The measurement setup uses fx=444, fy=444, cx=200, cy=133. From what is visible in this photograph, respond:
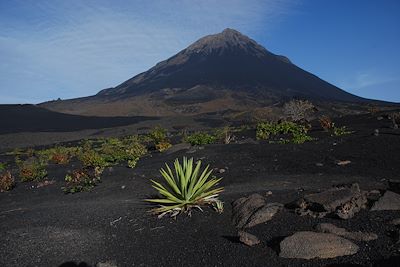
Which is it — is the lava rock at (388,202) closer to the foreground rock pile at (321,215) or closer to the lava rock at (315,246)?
the foreground rock pile at (321,215)

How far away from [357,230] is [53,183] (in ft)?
30.6

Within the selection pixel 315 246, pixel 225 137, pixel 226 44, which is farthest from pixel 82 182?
pixel 226 44

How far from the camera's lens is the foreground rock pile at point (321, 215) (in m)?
4.45

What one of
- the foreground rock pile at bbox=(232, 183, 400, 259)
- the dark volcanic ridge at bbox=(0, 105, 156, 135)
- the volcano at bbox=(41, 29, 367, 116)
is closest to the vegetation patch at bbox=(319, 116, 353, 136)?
the foreground rock pile at bbox=(232, 183, 400, 259)

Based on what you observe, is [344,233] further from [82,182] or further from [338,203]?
[82,182]

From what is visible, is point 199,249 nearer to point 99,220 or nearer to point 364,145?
point 99,220

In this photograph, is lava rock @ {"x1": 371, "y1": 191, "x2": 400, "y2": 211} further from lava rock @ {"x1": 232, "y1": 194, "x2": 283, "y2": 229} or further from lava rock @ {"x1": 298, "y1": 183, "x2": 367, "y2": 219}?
lava rock @ {"x1": 232, "y1": 194, "x2": 283, "y2": 229}

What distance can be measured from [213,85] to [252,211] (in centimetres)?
10004

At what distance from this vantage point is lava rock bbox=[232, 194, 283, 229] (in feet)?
18.6

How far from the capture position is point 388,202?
5.55m

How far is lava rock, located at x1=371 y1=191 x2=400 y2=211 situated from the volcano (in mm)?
61900

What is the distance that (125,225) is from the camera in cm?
656

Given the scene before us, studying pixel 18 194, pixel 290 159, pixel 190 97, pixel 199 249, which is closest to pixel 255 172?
pixel 290 159

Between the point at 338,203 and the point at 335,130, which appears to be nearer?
the point at 338,203
